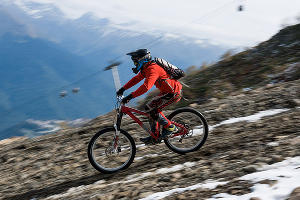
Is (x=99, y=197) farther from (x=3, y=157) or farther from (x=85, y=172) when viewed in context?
(x=3, y=157)

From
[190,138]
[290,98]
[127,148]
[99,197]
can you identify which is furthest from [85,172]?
[290,98]

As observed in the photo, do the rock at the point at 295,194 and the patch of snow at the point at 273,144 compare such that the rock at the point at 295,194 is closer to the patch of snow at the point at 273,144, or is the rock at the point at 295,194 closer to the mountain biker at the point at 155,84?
the patch of snow at the point at 273,144

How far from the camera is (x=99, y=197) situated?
5.76 meters

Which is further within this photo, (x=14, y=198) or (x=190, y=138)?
(x=190, y=138)

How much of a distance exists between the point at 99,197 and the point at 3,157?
18.4ft

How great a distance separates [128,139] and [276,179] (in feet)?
10.8

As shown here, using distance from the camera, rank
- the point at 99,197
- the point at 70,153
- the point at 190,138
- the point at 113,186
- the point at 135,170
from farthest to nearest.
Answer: the point at 70,153, the point at 190,138, the point at 135,170, the point at 113,186, the point at 99,197

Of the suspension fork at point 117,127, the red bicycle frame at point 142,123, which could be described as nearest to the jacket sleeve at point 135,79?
the red bicycle frame at point 142,123

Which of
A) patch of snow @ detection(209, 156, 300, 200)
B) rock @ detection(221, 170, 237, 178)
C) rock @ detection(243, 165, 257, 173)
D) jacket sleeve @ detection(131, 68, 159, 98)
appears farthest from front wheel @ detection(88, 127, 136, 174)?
patch of snow @ detection(209, 156, 300, 200)

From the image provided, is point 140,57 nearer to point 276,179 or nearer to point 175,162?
point 175,162

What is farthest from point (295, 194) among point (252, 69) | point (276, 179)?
point (252, 69)

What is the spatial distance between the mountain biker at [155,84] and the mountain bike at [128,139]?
14 cm

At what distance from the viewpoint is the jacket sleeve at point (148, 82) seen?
6395 millimetres

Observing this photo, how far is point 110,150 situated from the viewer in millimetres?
7094
